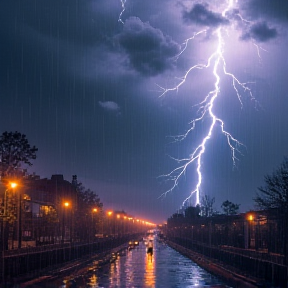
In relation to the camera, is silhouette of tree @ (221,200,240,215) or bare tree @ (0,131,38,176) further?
silhouette of tree @ (221,200,240,215)

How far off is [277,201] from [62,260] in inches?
763

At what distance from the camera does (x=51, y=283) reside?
2645 centimetres

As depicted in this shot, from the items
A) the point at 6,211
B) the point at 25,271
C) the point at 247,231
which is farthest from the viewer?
the point at 247,231

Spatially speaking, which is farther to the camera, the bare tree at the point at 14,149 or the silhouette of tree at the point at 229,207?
the silhouette of tree at the point at 229,207

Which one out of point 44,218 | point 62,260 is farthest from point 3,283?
point 44,218

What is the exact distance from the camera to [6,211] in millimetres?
27031

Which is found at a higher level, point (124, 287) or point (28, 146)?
point (28, 146)

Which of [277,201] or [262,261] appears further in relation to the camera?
[277,201]

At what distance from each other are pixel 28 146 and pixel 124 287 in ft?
165

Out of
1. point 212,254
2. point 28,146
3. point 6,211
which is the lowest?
point 212,254

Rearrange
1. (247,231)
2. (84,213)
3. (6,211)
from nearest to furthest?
(6,211) < (247,231) < (84,213)

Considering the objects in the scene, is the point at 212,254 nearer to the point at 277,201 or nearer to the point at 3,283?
the point at 277,201

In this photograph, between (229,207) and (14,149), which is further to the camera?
(229,207)

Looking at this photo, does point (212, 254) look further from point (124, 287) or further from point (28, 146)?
point (28, 146)
